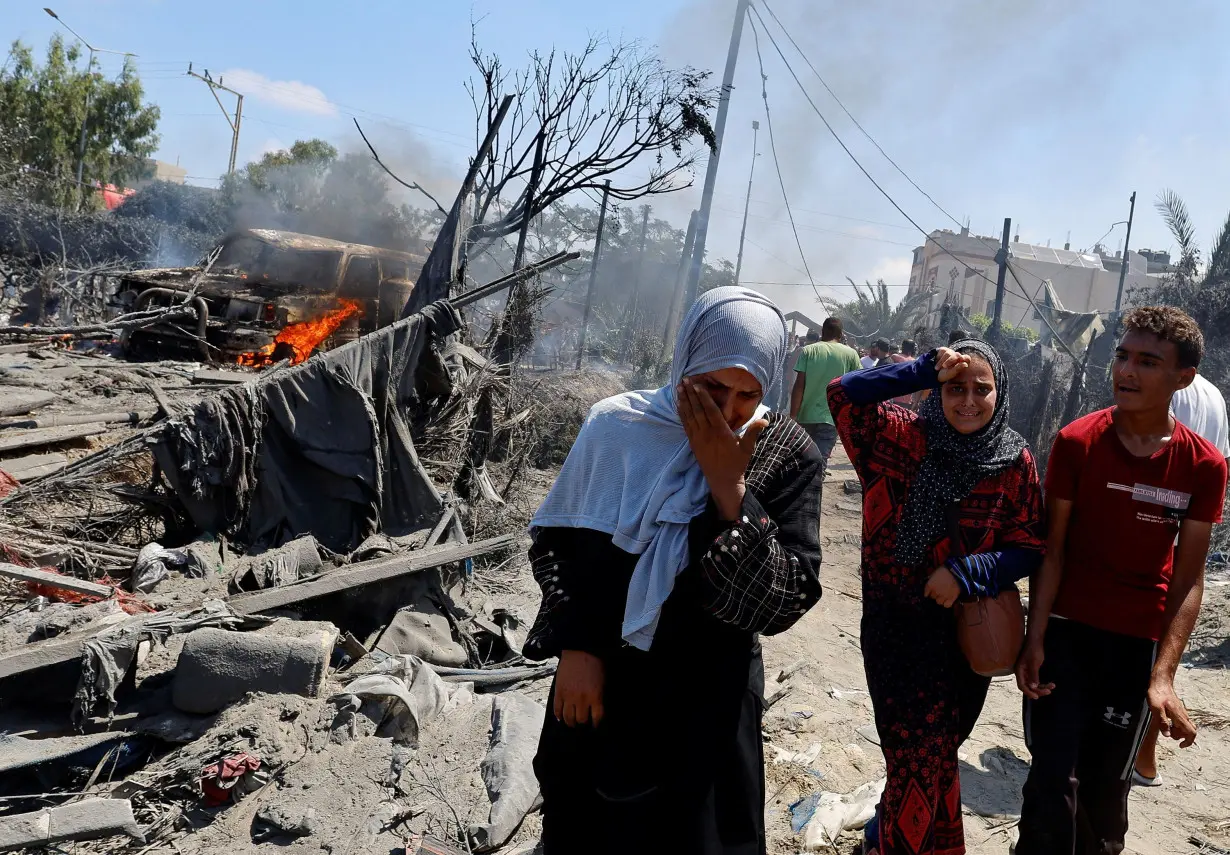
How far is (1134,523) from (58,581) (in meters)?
4.69

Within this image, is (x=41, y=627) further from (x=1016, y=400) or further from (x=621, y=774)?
(x=1016, y=400)

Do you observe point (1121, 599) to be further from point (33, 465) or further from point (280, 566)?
point (33, 465)

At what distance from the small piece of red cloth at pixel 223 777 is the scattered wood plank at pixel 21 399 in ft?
20.3

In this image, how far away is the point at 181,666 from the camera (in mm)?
3705

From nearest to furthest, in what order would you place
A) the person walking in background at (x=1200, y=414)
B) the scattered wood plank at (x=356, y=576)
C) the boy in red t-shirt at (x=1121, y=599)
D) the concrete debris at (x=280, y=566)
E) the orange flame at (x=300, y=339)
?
the boy in red t-shirt at (x=1121, y=599) < the person walking in background at (x=1200, y=414) < the scattered wood plank at (x=356, y=576) < the concrete debris at (x=280, y=566) < the orange flame at (x=300, y=339)

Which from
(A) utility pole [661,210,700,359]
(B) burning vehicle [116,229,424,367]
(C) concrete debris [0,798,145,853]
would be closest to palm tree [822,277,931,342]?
(A) utility pole [661,210,700,359]

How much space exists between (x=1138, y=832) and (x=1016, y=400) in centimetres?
1002

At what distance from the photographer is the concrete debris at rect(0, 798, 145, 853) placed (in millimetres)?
2969

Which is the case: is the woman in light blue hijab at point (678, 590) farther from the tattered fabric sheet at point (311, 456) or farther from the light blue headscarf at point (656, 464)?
the tattered fabric sheet at point (311, 456)

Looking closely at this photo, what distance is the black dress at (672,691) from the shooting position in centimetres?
183

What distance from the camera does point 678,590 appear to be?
1.82 meters

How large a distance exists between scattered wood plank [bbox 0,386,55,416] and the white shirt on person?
8967 millimetres

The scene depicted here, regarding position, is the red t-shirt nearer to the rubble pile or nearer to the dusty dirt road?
the dusty dirt road

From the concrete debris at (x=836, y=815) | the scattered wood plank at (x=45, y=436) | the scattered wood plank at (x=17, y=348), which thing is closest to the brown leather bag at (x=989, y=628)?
the concrete debris at (x=836, y=815)
